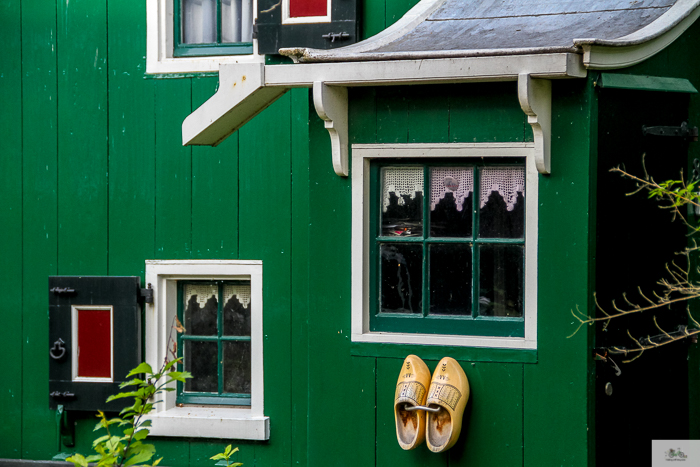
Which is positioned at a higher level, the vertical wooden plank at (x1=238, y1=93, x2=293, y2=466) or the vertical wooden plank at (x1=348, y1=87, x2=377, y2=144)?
the vertical wooden plank at (x1=348, y1=87, x2=377, y2=144)

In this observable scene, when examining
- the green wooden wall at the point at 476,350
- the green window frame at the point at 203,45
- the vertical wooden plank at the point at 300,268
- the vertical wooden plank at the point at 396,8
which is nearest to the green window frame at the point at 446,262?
the green wooden wall at the point at 476,350

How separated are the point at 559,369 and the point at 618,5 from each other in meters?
1.71

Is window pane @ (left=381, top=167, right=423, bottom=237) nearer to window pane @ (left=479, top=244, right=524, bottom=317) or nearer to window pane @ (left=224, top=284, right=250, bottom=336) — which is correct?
window pane @ (left=479, top=244, right=524, bottom=317)

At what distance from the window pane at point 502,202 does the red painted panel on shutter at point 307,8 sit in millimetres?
1769

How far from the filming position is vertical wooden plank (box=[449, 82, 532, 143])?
403 centimetres

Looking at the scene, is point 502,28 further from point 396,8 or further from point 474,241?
point 396,8

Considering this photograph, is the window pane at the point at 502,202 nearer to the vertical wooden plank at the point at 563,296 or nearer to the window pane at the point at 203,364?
the vertical wooden plank at the point at 563,296

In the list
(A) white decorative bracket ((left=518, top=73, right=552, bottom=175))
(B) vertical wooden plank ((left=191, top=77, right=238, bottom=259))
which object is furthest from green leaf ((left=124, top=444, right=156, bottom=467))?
(B) vertical wooden plank ((left=191, top=77, right=238, bottom=259))

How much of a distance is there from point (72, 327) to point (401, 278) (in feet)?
8.15

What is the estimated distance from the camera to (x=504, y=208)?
4.11m

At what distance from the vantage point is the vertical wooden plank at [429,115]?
4.15 metres

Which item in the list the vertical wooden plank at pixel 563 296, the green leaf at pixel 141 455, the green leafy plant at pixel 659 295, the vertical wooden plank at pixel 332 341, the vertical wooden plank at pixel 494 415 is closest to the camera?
the green leaf at pixel 141 455

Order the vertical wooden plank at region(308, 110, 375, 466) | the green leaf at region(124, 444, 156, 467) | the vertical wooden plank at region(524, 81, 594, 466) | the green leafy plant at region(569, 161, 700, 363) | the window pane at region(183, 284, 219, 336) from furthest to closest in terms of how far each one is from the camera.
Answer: the window pane at region(183, 284, 219, 336) → the vertical wooden plank at region(308, 110, 375, 466) → the vertical wooden plank at region(524, 81, 594, 466) → the green leafy plant at region(569, 161, 700, 363) → the green leaf at region(124, 444, 156, 467)

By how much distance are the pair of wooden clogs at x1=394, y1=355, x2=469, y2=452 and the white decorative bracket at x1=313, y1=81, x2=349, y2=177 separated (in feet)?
3.05
